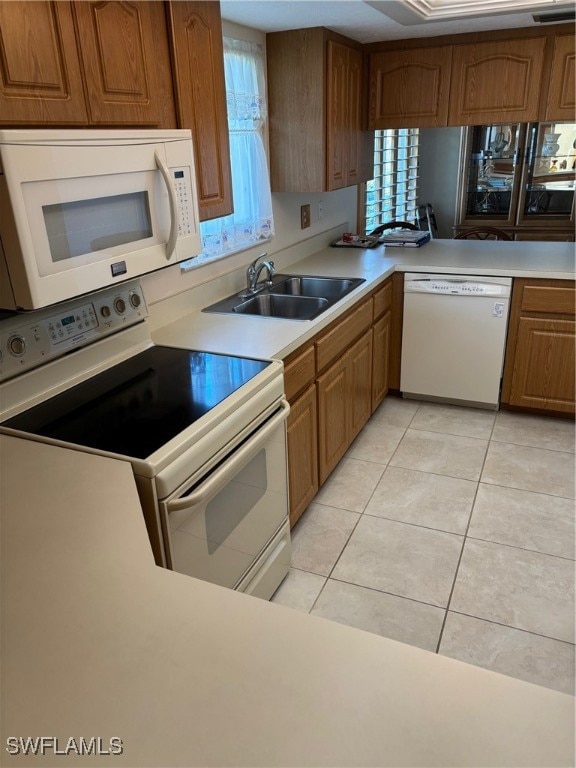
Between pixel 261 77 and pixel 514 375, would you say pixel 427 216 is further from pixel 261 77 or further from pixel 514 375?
pixel 261 77

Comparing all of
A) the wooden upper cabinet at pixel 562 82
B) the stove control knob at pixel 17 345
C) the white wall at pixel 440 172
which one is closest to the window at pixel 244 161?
the stove control knob at pixel 17 345

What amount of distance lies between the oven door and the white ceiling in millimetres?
1659

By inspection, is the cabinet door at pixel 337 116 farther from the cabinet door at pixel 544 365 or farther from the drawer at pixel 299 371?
the cabinet door at pixel 544 365

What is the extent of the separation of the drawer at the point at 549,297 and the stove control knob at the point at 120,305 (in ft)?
7.20

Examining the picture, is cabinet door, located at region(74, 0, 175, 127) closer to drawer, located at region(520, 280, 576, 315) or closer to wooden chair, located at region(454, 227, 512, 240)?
drawer, located at region(520, 280, 576, 315)

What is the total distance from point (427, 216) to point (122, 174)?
3.93 metres

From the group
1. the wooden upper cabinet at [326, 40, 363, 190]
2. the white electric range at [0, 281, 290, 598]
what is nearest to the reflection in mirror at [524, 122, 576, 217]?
the wooden upper cabinet at [326, 40, 363, 190]

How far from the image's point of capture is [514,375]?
3.29 metres

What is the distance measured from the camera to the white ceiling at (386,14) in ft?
7.55

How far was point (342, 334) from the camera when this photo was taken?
2592mm

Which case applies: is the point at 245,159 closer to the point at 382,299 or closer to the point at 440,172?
the point at 382,299

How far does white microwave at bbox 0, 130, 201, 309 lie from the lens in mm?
1228

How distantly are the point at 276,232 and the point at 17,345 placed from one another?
1.88 meters

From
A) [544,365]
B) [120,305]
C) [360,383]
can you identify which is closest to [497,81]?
[544,365]
